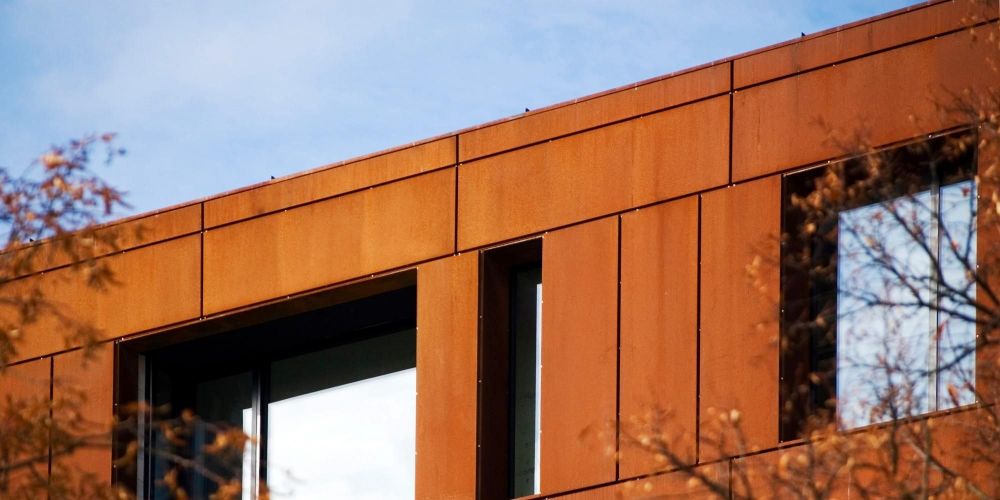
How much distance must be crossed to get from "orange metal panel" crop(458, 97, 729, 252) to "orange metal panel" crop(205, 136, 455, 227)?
51cm

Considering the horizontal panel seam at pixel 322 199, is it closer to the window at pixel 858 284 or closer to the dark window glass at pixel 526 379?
the dark window glass at pixel 526 379

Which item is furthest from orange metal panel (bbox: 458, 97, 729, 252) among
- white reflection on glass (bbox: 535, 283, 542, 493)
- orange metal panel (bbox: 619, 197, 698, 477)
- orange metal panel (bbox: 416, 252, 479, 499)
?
white reflection on glass (bbox: 535, 283, 542, 493)

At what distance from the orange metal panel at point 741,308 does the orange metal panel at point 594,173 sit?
18.5 inches

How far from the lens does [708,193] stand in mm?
22078

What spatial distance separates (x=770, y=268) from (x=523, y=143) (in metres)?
3.60

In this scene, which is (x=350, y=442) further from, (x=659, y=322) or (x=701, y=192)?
(x=701, y=192)

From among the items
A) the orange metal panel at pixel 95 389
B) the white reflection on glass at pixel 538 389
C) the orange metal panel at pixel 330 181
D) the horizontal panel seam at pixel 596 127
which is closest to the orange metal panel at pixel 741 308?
the horizontal panel seam at pixel 596 127

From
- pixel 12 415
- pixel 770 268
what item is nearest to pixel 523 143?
pixel 770 268

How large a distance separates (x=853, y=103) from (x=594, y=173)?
9.96 ft

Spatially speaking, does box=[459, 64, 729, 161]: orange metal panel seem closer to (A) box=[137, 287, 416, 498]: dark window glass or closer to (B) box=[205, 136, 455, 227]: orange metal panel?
(B) box=[205, 136, 455, 227]: orange metal panel

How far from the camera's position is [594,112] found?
2302 cm

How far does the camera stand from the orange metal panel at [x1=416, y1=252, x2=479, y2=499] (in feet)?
75.3

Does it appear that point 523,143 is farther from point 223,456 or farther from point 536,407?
point 223,456

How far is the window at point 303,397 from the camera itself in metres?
24.3
